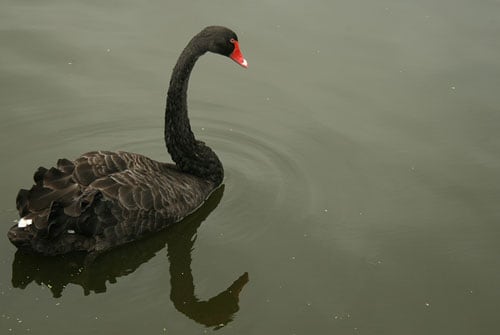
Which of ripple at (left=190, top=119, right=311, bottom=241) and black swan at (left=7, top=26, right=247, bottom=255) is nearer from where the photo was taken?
black swan at (left=7, top=26, right=247, bottom=255)

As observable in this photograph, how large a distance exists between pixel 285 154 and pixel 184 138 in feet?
3.08

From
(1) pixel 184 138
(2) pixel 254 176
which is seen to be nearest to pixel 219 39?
(1) pixel 184 138

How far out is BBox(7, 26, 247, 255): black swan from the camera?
4.61 m

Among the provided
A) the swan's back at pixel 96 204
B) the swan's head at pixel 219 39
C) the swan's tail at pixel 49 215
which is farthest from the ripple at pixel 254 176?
the swan's tail at pixel 49 215

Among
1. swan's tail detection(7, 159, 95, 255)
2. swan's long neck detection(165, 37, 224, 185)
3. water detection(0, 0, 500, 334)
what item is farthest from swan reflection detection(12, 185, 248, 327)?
swan's long neck detection(165, 37, 224, 185)

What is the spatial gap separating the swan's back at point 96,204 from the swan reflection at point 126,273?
0.11 metres

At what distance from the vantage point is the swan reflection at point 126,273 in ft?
15.1

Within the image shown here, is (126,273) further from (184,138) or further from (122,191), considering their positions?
(184,138)

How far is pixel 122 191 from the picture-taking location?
4879mm

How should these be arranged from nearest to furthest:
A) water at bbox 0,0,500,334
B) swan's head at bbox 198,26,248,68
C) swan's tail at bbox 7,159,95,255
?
swan's tail at bbox 7,159,95,255 → water at bbox 0,0,500,334 → swan's head at bbox 198,26,248,68

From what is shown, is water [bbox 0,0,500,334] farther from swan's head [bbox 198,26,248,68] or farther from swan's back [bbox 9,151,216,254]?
swan's head [bbox 198,26,248,68]

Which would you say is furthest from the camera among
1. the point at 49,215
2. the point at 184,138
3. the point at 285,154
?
the point at 285,154

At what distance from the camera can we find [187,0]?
7.84m

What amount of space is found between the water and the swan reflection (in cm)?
1
